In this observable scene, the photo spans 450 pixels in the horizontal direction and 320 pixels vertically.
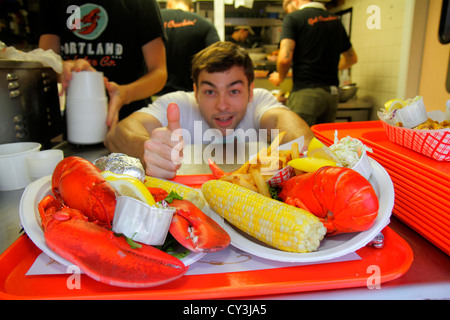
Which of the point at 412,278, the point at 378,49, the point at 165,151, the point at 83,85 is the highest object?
the point at 378,49

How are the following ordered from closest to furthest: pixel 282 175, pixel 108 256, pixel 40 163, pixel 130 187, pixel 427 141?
pixel 108 256
pixel 130 187
pixel 427 141
pixel 282 175
pixel 40 163

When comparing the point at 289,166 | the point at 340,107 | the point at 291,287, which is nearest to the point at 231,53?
the point at 289,166

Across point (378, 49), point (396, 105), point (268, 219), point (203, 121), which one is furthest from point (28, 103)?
point (378, 49)

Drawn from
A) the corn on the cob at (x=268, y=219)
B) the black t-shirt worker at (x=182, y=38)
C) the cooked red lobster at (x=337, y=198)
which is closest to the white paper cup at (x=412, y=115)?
the cooked red lobster at (x=337, y=198)

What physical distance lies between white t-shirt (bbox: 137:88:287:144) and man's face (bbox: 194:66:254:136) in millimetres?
65

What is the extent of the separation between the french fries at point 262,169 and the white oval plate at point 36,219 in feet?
1.03

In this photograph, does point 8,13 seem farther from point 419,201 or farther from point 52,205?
point 419,201

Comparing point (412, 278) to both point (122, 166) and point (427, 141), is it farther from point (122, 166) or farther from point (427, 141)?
point (122, 166)

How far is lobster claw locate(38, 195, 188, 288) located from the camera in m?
0.51

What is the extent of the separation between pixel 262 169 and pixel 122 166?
1.33ft

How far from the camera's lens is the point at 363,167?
769 mm

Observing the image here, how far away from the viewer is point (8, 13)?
3600mm

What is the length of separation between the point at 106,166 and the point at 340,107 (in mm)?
3628

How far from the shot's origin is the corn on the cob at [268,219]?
2.01 feet
